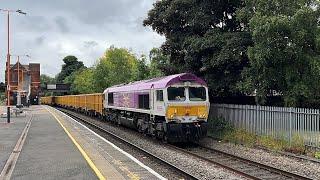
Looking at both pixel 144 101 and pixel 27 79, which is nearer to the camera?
pixel 144 101

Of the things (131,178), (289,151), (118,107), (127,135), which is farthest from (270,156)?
(118,107)

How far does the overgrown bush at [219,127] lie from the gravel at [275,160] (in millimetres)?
2205

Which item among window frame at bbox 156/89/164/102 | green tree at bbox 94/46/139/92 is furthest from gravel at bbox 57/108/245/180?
green tree at bbox 94/46/139/92

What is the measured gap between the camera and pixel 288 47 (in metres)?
20.0

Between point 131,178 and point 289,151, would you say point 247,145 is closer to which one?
point 289,151

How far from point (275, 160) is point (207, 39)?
9.83 m

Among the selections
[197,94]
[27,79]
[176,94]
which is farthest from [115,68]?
[176,94]

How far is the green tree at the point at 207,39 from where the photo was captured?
2373cm

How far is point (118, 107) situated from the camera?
32.7m

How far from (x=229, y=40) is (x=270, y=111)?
15.4 feet

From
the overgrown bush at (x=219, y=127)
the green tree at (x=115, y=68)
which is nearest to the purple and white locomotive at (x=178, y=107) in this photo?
the overgrown bush at (x=219, y=127)

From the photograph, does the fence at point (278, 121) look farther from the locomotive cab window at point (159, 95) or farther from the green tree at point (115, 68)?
the green tree at point (115, 68)

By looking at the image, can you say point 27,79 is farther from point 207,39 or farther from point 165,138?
point 165,138

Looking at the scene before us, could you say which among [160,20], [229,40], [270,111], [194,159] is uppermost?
[160,20]
